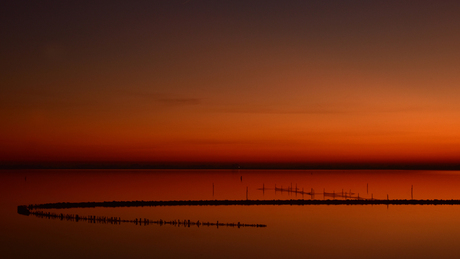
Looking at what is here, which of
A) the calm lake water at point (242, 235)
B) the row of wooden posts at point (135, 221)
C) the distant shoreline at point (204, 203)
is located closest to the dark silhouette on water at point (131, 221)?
the row of wooden posts at point (135, 221)

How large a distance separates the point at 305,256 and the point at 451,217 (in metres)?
36.3

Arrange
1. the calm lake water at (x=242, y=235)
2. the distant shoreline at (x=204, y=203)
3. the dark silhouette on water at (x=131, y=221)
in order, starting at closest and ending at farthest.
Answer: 1. the calm lake water at (x=242, y=235)
2. the dark silhouette on water at (x=131, y=221)
3. the distant shoreline at (x=204, y=203)

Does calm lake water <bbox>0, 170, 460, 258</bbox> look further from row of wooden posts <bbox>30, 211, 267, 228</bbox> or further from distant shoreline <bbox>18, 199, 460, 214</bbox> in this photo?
distant shoreline <bbox>18, 199, 460, 214</bbox>

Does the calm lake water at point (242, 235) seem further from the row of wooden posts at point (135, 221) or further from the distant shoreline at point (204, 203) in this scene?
the distant shoreline at point (204, 203)

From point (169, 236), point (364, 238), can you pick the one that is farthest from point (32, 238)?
point (364, 238)

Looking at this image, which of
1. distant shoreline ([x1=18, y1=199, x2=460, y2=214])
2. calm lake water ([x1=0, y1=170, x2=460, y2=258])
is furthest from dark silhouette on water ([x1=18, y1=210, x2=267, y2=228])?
distant shoreline ([x1=18, y1=199, x2=460, y2=214])

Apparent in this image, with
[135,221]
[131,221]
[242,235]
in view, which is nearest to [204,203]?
[131,221]

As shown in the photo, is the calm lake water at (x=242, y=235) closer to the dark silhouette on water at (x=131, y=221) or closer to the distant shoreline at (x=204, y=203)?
the dark silhouette on water at (x=131, y=221)

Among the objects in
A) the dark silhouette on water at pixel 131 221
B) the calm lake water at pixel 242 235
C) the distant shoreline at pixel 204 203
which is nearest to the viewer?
the calm lake water at pixel 242 235

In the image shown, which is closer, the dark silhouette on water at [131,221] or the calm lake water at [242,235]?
the calm lake water at [242,235]

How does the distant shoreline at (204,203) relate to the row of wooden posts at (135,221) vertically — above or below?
above

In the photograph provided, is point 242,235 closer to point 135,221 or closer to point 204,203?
point 135,221

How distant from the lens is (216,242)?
47.6 metres

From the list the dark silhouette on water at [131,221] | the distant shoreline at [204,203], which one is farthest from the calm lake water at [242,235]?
the distant shoreline at [204,203]
